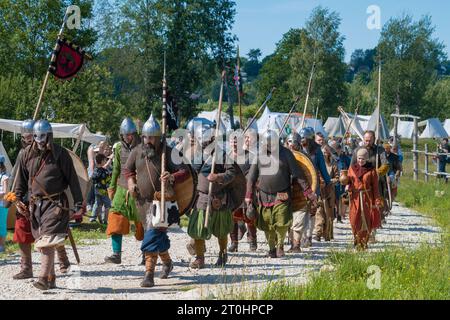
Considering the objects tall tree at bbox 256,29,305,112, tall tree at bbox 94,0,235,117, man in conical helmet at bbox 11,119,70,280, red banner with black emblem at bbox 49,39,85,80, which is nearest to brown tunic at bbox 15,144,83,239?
man in conical helmet at bbox 11,119,70,280

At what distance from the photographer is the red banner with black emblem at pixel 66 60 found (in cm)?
1046

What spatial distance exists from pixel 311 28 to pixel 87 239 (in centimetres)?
5816

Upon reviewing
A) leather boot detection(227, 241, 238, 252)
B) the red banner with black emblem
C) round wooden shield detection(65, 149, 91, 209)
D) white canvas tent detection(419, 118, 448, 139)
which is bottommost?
leather boot detection(227, 241, 238, 252)

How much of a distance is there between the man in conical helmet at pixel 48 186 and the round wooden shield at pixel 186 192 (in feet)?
3.82

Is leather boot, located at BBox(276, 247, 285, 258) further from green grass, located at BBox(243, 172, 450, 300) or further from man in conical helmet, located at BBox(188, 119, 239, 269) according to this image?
green grass, located at BBox(243, 172, 450, 300)

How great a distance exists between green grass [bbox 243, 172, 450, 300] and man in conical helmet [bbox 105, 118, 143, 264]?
98.2 inches

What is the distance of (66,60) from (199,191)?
7.37 feet

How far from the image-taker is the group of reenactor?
9125 mm

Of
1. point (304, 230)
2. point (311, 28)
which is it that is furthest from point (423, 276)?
point (311, 28)

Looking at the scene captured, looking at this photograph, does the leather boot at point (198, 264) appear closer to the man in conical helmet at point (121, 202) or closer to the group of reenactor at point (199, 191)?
the group of reenactor at point (199, 191)

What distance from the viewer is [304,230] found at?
13.4 m

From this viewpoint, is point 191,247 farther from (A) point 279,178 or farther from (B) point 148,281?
(B) point 148,281

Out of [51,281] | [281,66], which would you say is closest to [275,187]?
[51,281]
